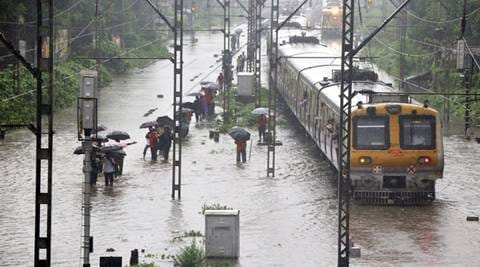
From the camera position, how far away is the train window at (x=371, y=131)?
104 feet

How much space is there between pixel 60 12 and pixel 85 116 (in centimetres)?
4077

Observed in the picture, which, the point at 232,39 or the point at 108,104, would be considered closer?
the point at 108,104

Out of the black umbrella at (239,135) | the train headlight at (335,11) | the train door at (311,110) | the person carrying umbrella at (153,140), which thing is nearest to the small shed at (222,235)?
the black umbrella at (239,135)

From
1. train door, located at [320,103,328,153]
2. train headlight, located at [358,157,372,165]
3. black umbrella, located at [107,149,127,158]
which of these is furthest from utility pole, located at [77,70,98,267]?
train door, located at [320,103,328,153]

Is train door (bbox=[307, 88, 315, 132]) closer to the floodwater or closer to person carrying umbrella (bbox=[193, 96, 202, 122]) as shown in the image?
the floodwater

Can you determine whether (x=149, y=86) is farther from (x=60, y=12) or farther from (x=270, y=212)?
(x=270, y=212)

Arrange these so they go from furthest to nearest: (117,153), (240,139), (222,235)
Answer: (240,139), (117,153), (222,235)

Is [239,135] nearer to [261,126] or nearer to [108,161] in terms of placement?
[261,126]

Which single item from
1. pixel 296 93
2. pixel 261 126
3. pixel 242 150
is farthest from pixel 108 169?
pixel 296 93

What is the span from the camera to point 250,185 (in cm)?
3531

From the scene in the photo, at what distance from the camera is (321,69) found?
44562 millimetres

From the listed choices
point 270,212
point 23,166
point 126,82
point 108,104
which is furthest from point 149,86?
point 270,212

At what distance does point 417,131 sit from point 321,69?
13.0 m

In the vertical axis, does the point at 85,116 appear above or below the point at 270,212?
above
